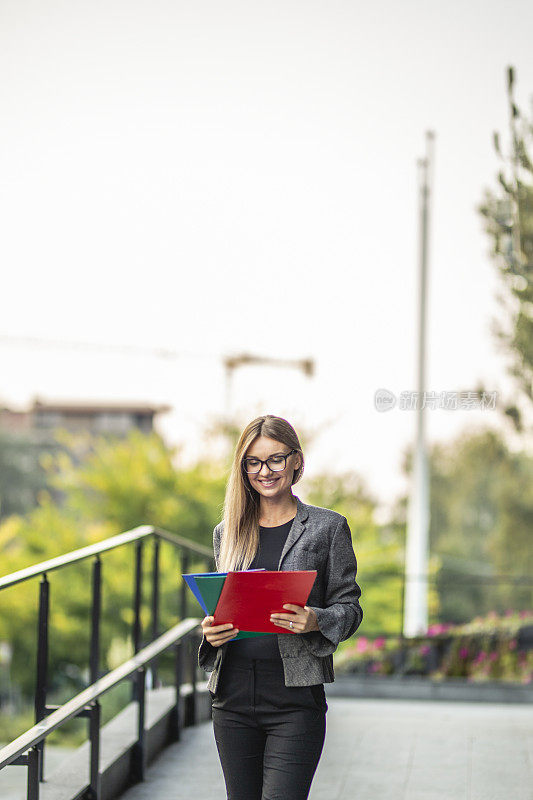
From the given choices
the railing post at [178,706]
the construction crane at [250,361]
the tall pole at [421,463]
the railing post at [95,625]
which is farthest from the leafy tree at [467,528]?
the railing post at [95,625]

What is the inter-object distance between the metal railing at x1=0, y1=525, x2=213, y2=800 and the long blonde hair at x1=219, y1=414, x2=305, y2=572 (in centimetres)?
81

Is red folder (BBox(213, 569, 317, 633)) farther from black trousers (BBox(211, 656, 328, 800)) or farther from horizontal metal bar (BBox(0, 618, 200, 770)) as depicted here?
horizontal metal bar (BBox(0, 618, 200, 770))

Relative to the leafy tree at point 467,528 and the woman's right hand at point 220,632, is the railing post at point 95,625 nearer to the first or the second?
the woman's right hand at point 220,632

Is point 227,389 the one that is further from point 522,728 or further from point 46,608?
point 46,608

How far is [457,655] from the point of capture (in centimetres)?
1053

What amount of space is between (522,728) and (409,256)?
22473mm

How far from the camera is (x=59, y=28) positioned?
20016 millimetres

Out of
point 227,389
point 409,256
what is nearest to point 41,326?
point 227,389

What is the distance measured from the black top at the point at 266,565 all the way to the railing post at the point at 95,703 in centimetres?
162

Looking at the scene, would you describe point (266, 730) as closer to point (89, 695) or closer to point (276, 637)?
point (276, 637)

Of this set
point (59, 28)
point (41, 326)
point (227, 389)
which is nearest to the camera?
point (59, 28)

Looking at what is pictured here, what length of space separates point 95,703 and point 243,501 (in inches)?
71.1

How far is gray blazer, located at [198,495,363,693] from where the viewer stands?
3143 mm

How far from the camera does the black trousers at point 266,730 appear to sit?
3119 millimetres
